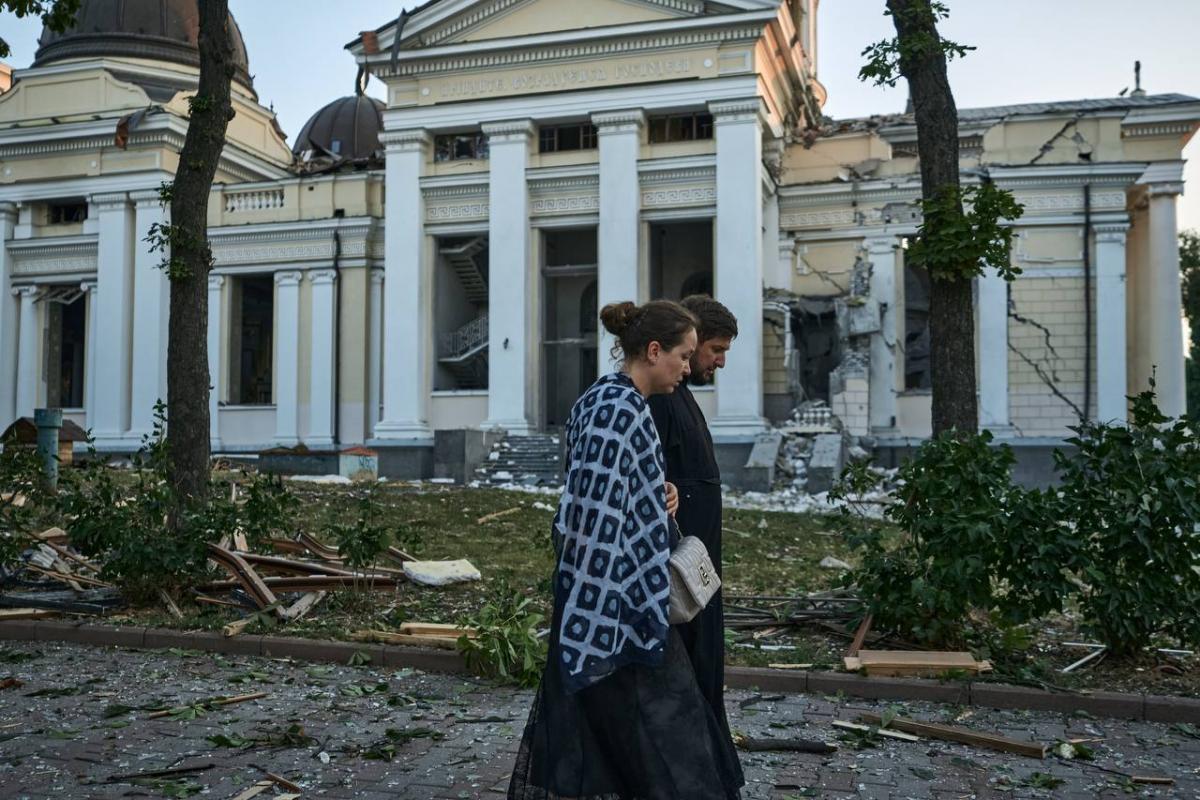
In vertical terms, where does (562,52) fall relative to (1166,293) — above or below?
above

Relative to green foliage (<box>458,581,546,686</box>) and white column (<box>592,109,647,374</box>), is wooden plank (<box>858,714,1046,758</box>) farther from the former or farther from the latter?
white column (<box>592,109,647,374</box>)

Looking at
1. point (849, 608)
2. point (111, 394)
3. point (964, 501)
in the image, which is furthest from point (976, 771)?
point (111, 394)

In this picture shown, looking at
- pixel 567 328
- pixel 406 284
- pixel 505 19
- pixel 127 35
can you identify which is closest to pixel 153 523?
pixel 406 284

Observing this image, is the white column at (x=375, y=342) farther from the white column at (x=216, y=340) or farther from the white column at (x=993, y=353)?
the white column at (x=993, y=353)

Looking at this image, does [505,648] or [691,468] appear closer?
[691,468]

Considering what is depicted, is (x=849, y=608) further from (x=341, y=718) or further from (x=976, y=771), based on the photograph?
(x=341, y=718)

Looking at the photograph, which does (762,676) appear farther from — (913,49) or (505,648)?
(913,49)

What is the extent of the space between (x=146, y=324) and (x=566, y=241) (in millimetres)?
11849

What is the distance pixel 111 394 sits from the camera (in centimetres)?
2936

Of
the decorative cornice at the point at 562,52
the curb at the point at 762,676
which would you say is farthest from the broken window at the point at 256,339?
the curb at the point at 762,676

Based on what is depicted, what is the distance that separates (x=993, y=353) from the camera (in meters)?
24.7

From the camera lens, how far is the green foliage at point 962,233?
26.0 ft

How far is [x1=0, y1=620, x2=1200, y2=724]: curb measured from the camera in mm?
5858

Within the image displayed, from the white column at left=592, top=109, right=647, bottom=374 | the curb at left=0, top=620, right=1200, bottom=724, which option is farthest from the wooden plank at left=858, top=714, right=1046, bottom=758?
the white column at left=592, top=109, right=647, bottom=374
